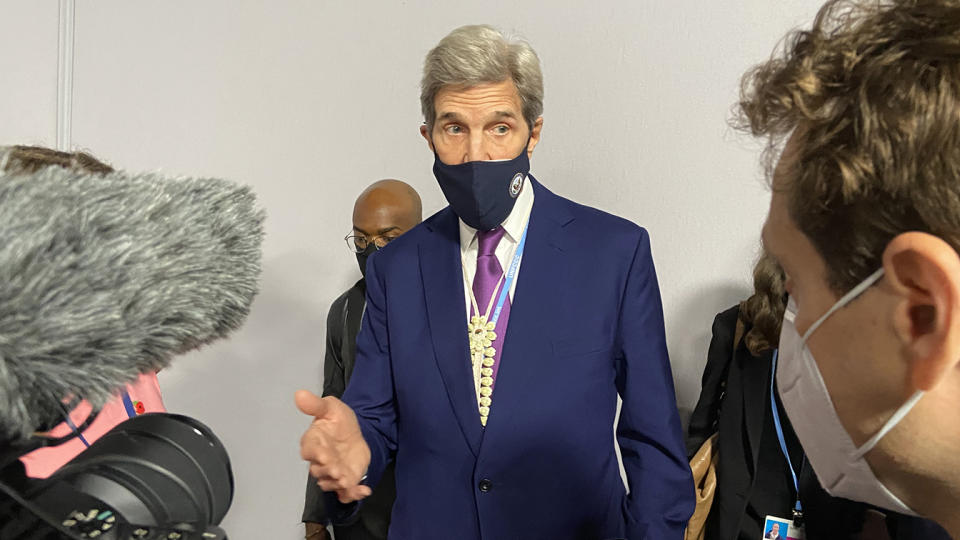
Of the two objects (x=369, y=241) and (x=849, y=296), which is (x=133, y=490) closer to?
(x=849, y=296)

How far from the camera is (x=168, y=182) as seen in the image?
0.60m

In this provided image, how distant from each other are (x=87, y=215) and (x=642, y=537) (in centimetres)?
123

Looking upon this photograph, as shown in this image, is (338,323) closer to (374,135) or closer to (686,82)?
(374,135)

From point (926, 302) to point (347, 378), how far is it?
1.94 metres

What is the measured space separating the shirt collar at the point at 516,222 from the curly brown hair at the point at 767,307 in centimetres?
62

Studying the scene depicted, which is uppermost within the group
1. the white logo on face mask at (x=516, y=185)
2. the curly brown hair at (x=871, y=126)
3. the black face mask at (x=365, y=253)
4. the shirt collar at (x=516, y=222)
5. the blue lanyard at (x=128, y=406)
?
the curly brown hair at (x=871, y=126)

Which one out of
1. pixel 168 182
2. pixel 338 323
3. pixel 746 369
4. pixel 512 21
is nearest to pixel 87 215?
pixel 168 182

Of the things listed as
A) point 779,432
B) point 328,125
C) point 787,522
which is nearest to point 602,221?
point 779,432

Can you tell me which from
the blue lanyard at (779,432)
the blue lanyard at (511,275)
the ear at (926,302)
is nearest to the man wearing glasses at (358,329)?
the blue lanyard at (511,275)

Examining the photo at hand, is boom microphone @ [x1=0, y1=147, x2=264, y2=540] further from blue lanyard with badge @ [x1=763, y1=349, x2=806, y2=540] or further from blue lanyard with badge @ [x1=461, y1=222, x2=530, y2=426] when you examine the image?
blue lanyard with badge @ [x1=763, y1=349, x2=806, y2=540]

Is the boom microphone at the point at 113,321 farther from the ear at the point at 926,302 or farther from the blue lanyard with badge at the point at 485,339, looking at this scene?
the blue lanyard with badge at the point at 485,339

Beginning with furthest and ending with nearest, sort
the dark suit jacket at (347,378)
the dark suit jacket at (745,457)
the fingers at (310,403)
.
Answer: the dark suit jacket at (347,378) → the dark suit jacket at (745,457) → the fingers at (310,403)

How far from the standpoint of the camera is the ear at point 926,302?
66cm

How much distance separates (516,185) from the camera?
1652 mm
